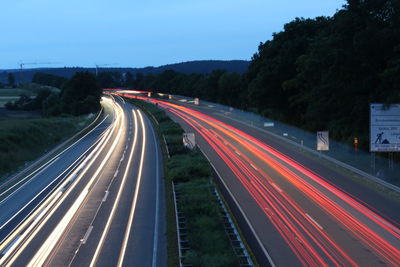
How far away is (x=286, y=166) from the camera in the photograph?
124ft

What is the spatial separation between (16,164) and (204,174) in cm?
1961

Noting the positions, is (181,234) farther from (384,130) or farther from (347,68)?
(347,68)

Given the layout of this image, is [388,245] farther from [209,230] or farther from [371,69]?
[371,69]

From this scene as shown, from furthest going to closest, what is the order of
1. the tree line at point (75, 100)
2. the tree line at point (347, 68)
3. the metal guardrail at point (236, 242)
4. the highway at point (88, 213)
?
the tree line at point (75, 100)
the tree line at point (347, 68)
the highway at point (88, 213)
the metal guardrail at point (236, 242)

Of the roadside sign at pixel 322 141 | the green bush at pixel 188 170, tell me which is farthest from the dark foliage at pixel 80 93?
the green bush at pixel 188 170

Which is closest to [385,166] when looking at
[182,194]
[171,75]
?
[182,194]

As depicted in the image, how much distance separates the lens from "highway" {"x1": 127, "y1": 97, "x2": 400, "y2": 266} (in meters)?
18.5

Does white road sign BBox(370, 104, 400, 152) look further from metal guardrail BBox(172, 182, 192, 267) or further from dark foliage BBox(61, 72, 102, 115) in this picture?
dark foliage BBox(61, 72, 102, 115)

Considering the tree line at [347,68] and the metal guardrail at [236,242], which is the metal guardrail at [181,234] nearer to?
the metal guardrail at [236,242]

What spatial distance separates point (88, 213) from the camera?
986 inches

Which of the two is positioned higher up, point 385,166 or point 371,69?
point 371,69

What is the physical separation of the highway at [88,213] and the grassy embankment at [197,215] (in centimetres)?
57

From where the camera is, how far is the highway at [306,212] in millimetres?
18547

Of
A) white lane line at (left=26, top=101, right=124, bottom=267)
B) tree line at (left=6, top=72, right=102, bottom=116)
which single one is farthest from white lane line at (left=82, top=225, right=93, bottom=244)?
tree line at (left=6, top=72, right=102, bottom=116)
